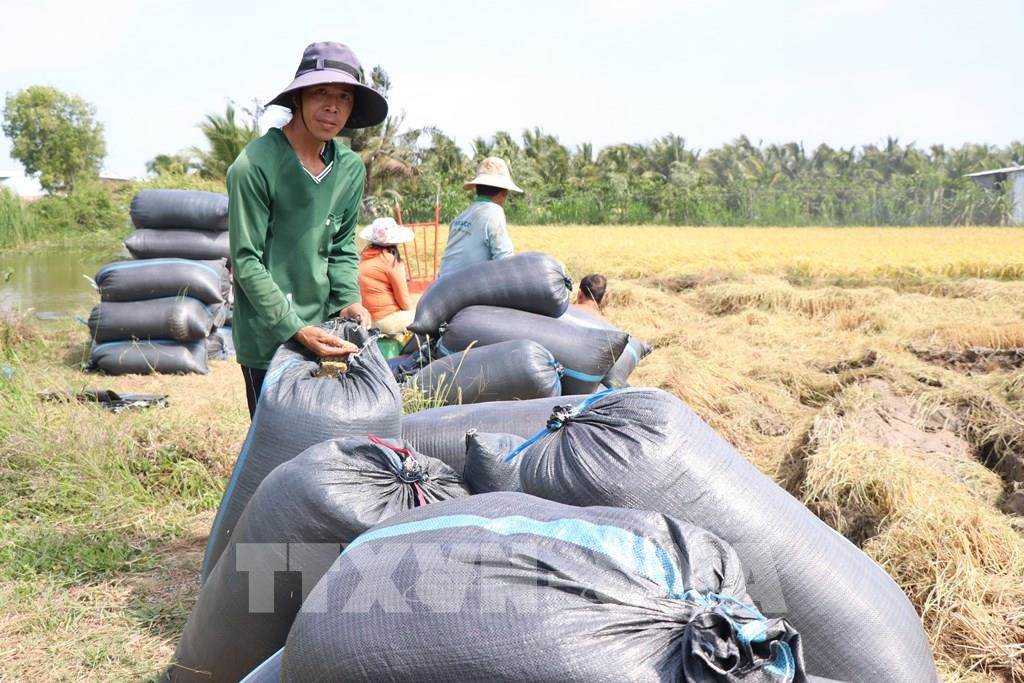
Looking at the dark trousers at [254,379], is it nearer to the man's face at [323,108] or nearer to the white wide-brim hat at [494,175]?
the man's face at [323,108]

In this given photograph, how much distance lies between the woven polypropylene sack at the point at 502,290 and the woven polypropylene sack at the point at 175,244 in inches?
129

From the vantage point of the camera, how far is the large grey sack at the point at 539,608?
3.77ft

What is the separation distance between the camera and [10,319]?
683 cm

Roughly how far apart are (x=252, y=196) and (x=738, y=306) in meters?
7.09

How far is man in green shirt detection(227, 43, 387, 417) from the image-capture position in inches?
95.4

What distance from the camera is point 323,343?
2.35m

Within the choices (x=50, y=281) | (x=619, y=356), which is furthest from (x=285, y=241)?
(x=50, y=281)

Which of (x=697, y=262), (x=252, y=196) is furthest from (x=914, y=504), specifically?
(x=697, y=262)

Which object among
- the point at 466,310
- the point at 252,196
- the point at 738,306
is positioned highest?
the point at 252,196

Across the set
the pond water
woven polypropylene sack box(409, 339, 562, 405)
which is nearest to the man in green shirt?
woven polypropylene sack box(409, 339, 562, 405)

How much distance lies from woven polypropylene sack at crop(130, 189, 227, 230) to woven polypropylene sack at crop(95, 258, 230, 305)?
621 mm

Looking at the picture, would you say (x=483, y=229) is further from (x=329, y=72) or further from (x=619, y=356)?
(x=329, y=72)

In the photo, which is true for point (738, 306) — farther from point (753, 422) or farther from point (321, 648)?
point (321, 648)

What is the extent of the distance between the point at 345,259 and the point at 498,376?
121 cm
